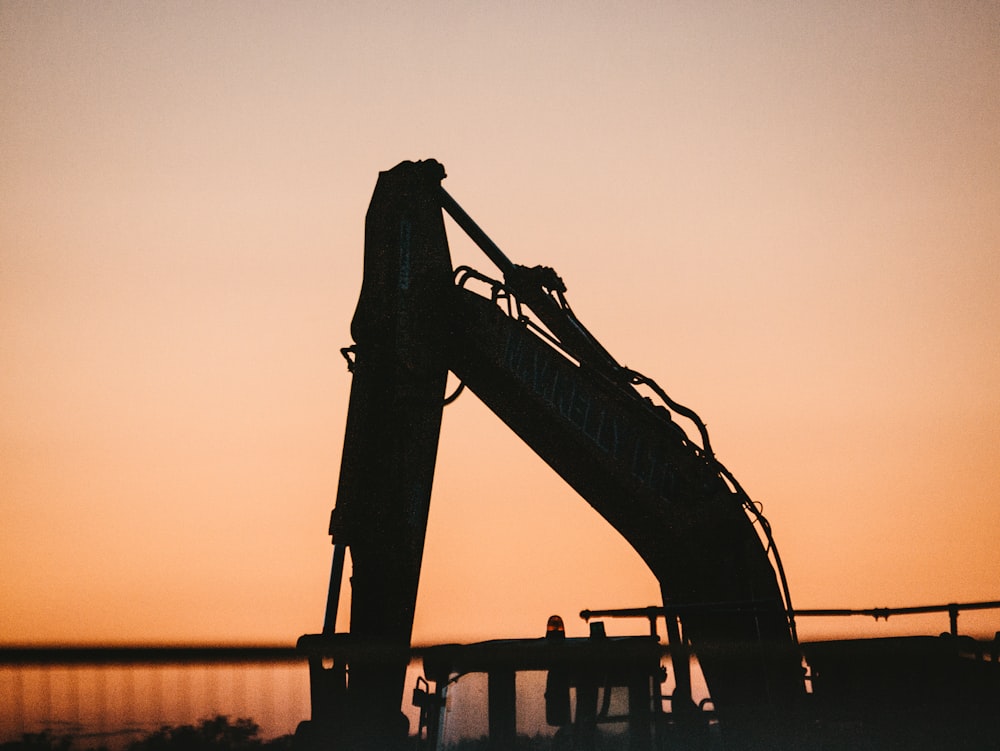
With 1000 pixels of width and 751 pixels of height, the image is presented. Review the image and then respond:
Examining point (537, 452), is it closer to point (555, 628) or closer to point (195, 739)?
point (555, 628)

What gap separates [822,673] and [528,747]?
3.32 meters

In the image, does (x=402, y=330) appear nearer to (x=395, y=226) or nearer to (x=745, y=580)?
(x=395, y=226)

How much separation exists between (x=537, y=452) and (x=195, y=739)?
13.3ft

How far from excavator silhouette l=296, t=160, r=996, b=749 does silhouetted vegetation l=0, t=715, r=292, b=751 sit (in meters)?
0.83

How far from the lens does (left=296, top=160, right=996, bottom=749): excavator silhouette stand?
24.0ft

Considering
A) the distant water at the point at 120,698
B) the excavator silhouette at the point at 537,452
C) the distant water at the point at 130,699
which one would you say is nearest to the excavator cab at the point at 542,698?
the excavator silhouette at the point at 537,452

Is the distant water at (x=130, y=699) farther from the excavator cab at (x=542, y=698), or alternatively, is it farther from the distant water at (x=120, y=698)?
the excavator cab at (x=542, y=698)

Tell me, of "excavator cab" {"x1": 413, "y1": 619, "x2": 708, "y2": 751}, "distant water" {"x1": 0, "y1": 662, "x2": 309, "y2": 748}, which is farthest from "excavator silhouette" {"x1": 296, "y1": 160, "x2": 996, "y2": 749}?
"distant water" {"x1": 0, "y1": 662, "x2": 309, "y2": 748}

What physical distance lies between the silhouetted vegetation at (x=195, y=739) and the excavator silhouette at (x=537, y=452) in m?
0.83

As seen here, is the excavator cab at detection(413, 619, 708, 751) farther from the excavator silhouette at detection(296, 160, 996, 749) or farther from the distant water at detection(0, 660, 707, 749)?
the distant water at detection(0, 660, 707, 749)

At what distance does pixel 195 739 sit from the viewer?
5.87 metres

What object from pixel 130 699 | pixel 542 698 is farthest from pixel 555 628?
pixel 130 699

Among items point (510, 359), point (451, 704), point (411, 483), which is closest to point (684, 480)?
point (510, 359)

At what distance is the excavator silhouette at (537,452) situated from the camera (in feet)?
24.0
